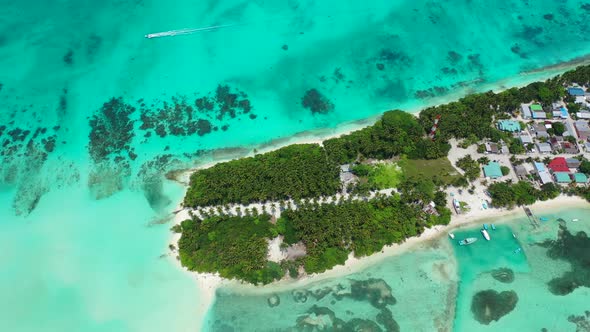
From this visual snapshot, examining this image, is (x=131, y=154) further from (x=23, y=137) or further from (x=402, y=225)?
(x=402, y=225)

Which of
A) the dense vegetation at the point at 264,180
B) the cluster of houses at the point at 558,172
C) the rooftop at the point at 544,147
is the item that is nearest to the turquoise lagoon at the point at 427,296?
the cluster of houses at the point at 558,172

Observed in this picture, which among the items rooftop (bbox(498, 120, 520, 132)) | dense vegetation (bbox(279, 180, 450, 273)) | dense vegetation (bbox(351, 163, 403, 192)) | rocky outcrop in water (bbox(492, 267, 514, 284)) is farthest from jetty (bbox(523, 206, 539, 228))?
dense vegetation (bbox(351, 163, 403, 192))

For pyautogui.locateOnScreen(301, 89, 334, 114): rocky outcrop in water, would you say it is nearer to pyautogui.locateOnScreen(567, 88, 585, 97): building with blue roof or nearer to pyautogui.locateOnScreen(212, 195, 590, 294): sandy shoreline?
pyautogui.locateOnScreen(212, 195, 590, 294): sandy shoreline

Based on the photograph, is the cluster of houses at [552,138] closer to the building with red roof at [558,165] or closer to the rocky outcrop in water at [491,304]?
the building with red roof at [558,165]

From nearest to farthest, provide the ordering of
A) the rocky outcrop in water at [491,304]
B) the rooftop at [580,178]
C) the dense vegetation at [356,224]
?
the rocky outcrop in water at [491,304], the dense vegetation at [356,224], the rooftop at [580,178]

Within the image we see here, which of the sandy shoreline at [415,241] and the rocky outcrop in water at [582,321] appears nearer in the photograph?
the rocky outcrop in water at [582,321]
